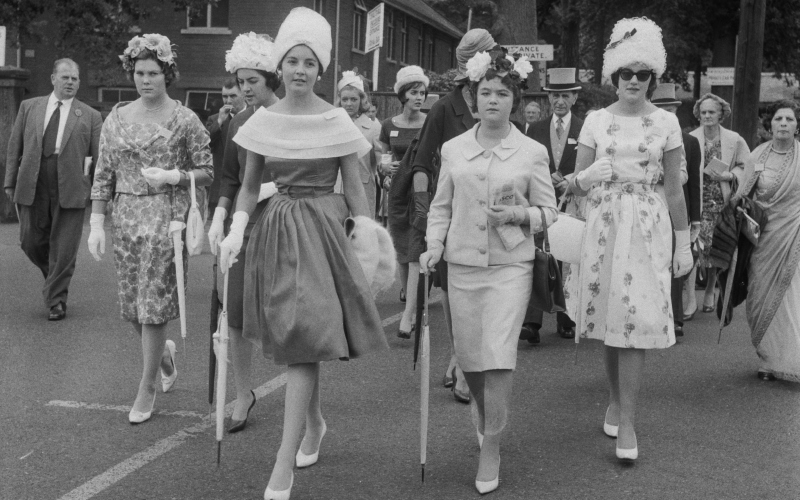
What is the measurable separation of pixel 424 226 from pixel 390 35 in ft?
112

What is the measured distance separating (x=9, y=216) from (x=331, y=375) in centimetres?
1266

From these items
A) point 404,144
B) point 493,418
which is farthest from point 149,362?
point 404,144

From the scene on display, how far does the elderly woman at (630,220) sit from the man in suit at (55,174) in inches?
212

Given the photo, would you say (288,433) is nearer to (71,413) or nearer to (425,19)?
(71,413)

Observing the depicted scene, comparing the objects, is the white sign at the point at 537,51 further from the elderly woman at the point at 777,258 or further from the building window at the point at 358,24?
the building window at the point at 358,24

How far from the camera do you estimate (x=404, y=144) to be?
30.6 ft

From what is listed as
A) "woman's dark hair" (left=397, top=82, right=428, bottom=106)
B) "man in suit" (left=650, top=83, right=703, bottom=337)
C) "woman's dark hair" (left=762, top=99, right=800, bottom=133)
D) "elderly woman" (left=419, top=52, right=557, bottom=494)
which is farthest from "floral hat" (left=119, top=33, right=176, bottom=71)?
"woman's dark hair" (left=762, top=99, right=800, bottom=133)

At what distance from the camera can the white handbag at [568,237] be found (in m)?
5.77

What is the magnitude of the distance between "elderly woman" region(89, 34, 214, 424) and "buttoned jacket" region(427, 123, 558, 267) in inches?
63.7

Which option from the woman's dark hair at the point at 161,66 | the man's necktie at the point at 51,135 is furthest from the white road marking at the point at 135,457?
the man's necktie at the point at 51,135

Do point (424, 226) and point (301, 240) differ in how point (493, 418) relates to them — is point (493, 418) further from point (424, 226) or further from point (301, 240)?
point (424, 226)

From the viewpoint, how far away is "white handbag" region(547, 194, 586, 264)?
577 cm

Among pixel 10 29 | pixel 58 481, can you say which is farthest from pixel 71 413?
pixel 10 29

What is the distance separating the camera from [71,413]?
610 cm
